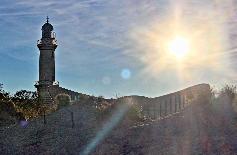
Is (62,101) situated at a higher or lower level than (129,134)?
higher

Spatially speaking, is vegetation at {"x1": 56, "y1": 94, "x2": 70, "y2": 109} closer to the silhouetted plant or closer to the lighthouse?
the silhouetted plant

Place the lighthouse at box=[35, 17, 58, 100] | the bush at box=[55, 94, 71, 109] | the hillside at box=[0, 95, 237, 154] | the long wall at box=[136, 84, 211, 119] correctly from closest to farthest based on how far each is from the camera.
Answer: the hillside at box=[0, 95, 237, 154] < the long wall at box=[136, 84, 211, 119] < the bush at box=[55, 94, 71, 109] < the lighthouse at box=[35, 17, 58, 100]

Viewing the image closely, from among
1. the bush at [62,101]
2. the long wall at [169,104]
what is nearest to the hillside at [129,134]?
the long wall at [169,104]

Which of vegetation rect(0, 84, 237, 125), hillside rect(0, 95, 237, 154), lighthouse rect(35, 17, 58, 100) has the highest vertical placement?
lighthouse rect(35, 17, 58, 100)

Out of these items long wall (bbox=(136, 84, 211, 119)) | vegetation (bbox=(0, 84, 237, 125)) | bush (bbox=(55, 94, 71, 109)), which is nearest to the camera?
vegetation (bbox=(0, 84, 237, 125))

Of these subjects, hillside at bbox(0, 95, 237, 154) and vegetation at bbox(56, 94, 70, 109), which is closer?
hillside at bbox(0, 95, 237, 154)

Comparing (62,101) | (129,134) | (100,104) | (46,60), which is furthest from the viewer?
(46,60)

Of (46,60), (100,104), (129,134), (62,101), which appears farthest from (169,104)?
(46,60)

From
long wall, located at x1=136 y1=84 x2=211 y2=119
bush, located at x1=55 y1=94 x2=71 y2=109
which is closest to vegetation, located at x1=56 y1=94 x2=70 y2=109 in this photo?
bush, located at x1=55 y1=94 x2=71 y2=109

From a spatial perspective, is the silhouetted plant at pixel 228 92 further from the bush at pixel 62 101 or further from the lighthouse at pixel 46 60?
the lighthouse at pixel 46 60

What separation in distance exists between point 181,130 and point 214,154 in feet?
9.35

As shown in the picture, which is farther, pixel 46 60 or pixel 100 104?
pixel 46 60

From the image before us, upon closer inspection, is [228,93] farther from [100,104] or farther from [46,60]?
[46,60]

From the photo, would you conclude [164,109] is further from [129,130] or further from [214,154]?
[214,154]
